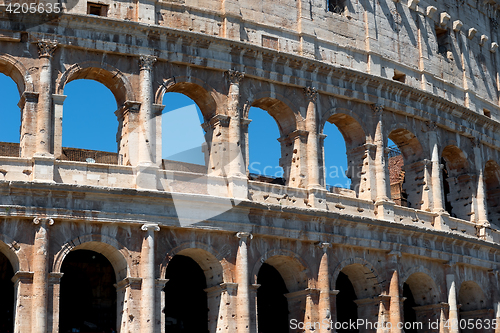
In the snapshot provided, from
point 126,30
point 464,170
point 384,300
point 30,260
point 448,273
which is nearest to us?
point 30,260

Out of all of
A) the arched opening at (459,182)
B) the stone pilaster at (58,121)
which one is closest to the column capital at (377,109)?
the arched opening at (459,182)

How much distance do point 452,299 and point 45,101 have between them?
13.4 m

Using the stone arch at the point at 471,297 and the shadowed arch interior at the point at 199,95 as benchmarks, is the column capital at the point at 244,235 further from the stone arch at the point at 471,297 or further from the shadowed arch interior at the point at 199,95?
the stone arch at the point at 471,297

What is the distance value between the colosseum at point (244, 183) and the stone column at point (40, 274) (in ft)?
0.14

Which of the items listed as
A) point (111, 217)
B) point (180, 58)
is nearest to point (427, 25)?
point (180, 58)

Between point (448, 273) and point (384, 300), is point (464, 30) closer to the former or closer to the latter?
point (448, 273)

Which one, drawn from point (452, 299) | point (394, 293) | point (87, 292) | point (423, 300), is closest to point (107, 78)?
point (87, 292)

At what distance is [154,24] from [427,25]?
35.1 feet

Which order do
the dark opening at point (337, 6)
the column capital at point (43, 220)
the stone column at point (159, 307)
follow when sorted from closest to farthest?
the column capital at point (43, 220)
the stone column at point (159, 307)
the dark opening at point (337, 6)

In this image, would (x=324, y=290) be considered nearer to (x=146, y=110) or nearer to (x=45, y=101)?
(x=146, y=110)

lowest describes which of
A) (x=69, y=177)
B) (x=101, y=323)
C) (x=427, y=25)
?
(x=101, y=323)

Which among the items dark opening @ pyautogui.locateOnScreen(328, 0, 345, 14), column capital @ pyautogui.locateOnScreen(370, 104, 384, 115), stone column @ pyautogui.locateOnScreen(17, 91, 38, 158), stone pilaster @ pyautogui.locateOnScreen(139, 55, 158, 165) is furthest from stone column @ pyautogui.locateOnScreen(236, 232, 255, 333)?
dark opening @ pyautogui.locateOnScreen(328, 0, 345, 14)

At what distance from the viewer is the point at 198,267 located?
78.8ft

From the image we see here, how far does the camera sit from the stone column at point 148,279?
19.6 meters
